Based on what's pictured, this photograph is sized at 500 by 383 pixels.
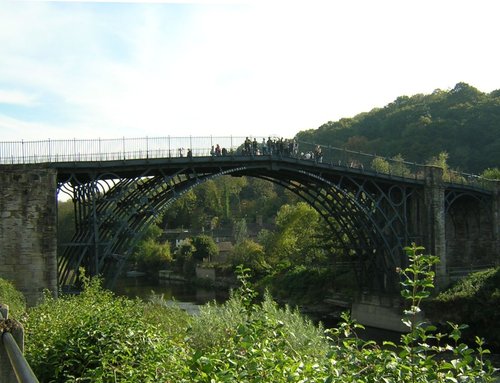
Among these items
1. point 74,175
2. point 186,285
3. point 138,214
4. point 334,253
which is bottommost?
point 186,285

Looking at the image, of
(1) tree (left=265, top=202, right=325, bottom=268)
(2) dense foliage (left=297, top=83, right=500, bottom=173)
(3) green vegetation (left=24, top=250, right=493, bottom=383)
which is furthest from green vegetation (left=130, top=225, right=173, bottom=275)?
(3) green vegetation (left=24, top=250, right=493, bottom=383)

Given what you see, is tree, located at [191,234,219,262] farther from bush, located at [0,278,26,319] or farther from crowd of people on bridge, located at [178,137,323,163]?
bush, located at [0,278,26,319]

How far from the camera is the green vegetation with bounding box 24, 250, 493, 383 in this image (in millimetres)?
4707

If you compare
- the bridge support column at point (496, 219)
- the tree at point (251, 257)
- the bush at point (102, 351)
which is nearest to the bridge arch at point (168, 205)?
the bridge support column at point (496, 219)

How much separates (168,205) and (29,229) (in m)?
5.72

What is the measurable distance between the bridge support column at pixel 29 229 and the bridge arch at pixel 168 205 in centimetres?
96

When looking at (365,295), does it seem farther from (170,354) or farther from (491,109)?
(491,109)

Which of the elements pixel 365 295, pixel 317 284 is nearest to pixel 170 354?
pixel 365 295

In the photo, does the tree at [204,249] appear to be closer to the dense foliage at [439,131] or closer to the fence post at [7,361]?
the dense foliage at [439,131]

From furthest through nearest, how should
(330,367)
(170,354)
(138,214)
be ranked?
(138,214) → (170,354) → (330,367)

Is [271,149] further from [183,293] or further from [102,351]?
[183,293]

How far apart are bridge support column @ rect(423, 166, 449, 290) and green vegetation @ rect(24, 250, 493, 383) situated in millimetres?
19999

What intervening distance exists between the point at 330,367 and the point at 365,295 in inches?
1097

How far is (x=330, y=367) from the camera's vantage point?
15.7 feet
